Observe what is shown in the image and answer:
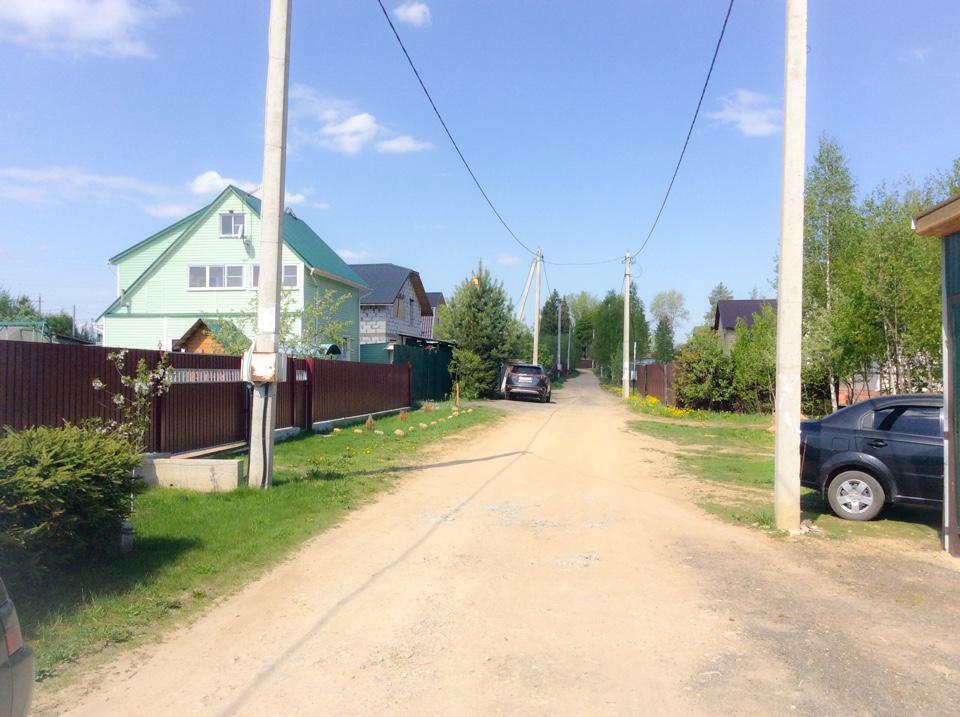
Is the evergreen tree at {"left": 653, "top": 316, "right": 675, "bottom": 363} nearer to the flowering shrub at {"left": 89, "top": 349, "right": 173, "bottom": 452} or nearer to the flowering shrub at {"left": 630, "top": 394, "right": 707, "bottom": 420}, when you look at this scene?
the flowering shrub at {"left": 630, "top": 394, "right": 707, "bottom": 420}

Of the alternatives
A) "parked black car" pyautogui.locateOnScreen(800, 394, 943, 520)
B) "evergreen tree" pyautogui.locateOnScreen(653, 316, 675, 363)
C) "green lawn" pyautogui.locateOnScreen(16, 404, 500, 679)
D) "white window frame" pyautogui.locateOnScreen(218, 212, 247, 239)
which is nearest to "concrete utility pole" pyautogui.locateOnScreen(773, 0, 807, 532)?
"parked black car" pyautogui.locateOnScreen(800, 394, 943, 520)

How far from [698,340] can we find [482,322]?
10550 millimetres

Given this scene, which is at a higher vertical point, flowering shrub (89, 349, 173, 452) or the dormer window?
the dormer window

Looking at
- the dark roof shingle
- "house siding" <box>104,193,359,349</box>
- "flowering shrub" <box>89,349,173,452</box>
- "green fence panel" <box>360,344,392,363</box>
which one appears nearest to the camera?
"flowering shrub" <box>89,349,173,452</box>

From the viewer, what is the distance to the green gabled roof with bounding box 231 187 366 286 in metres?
31.0

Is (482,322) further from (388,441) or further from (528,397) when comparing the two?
(388,441)

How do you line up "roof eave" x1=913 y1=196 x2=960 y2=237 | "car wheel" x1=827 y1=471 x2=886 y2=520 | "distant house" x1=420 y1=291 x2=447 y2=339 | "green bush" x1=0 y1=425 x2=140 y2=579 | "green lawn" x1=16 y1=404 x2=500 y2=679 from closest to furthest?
1. "green lawn" x1=16 y1=404 x2=500 y2=679
2. "green bush" x1=0 y1=425 x2=140 y2=579
3. "roof eave" x1=913 y1=196 x2=960 y2=237
4. "car wheel" x1=827 y1=471 x2=886 y2=520
5. "distant house" x1=420 y1=291 x2=447 y2=339

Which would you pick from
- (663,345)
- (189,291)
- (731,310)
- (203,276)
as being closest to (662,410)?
(203,276)

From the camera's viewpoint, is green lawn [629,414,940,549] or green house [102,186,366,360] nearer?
green lawn [629,414,940,549]

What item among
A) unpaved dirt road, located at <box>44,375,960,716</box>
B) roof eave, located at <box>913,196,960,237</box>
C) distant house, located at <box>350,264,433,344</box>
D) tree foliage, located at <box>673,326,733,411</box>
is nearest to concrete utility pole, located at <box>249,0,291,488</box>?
unpaved dirt road, located at <box>44,375,960,716</box>

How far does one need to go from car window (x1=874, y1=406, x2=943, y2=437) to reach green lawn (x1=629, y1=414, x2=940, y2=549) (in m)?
1.12

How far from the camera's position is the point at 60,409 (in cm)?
948

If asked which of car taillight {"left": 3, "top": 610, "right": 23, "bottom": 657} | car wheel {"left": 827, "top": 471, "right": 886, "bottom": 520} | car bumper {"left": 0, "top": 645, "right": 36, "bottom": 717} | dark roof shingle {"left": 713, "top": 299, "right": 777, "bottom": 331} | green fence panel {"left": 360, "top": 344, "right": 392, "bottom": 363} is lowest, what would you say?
car wheel {"left": 827, "top": 471, "right": 886, "bottom": 520}

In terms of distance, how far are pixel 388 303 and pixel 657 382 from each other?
47.6ft
